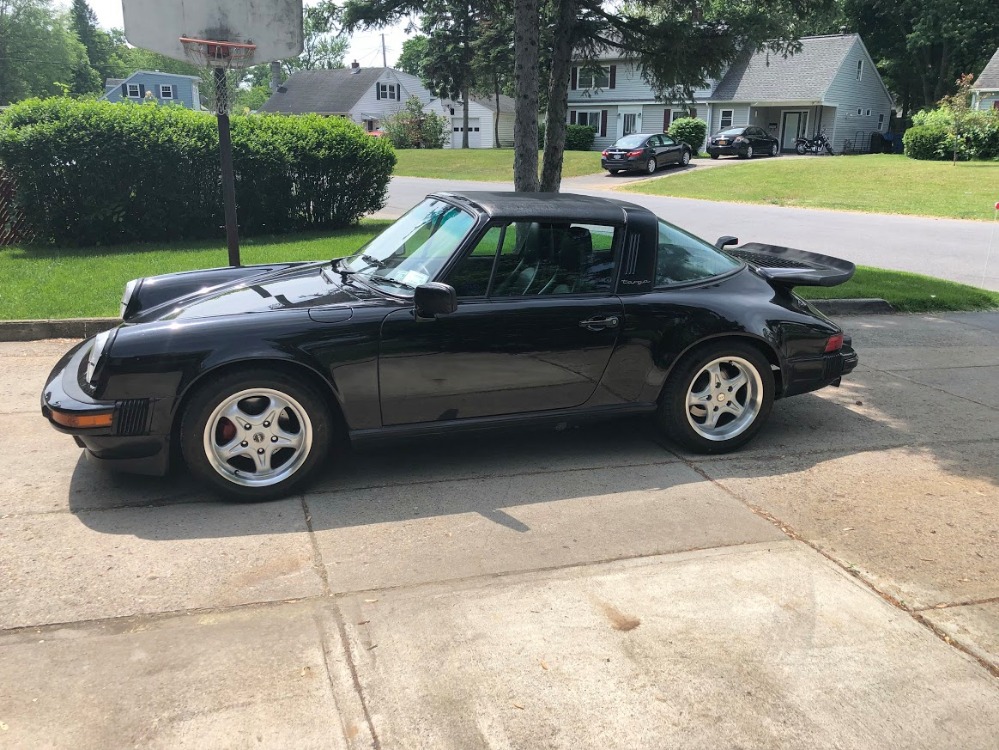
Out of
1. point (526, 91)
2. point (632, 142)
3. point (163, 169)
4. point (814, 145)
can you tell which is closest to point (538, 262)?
point (526, 91)

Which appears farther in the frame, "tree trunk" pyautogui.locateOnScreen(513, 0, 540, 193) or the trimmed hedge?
the trimmed hedge

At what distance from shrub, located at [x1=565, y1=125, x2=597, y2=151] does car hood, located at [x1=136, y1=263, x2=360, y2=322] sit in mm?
43841

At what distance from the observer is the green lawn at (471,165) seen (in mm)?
32784

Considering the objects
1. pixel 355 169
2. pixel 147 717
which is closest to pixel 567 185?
pixel 355 169

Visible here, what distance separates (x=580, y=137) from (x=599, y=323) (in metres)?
44.8

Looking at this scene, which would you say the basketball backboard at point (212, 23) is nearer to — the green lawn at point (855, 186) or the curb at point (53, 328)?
the curb at point (53, 328)

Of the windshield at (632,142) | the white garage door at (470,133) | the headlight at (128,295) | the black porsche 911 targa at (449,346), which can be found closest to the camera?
the black porsche 911 targa at (449,346)

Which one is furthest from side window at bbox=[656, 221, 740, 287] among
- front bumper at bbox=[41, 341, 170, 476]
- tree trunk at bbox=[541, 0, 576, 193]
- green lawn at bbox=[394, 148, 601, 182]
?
green lawn at bbox=[394, 148, 601, 182]

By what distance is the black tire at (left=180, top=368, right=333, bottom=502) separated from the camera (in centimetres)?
394

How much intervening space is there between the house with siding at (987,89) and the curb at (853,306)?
36.4 m

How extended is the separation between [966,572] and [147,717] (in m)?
3.30

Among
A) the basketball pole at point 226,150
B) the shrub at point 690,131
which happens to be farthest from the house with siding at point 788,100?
the basketball pole at point 226,150

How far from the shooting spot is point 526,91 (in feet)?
30.0

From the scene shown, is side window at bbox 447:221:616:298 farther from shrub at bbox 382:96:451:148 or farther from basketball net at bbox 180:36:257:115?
shrub at bbox 382:96:451:148
